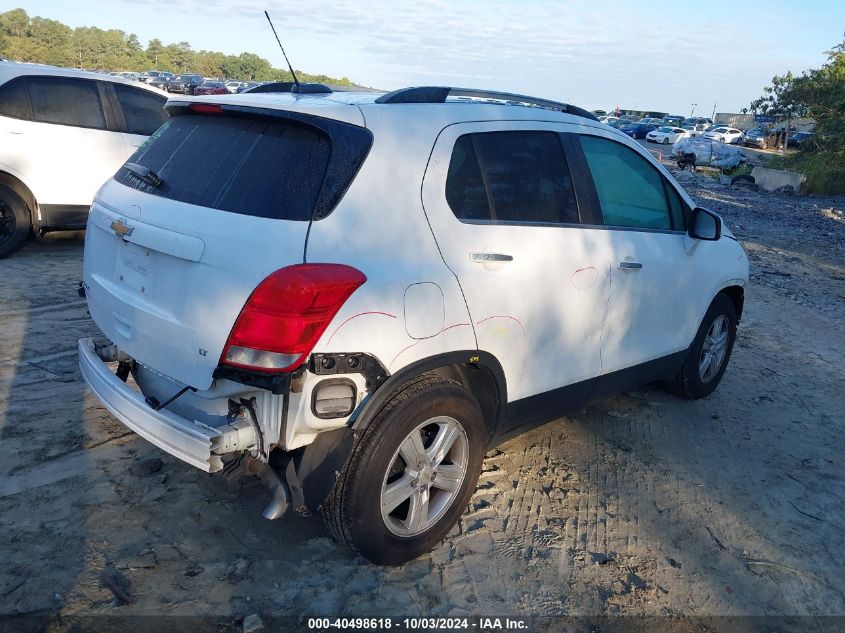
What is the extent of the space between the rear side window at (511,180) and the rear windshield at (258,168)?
518mm

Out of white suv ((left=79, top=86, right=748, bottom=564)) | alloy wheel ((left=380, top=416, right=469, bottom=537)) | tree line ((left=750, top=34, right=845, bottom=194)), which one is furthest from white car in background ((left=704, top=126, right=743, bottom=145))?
alloy wheel ((left=380, top=416, right=469, bottom=537))

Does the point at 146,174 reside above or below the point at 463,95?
below

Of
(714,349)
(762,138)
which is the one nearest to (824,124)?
(714,349)

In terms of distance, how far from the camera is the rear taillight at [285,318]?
2.51m

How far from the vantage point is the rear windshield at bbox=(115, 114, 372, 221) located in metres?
2.70

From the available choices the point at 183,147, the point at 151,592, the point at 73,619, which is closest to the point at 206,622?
the point at 151,592

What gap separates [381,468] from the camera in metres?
2.82

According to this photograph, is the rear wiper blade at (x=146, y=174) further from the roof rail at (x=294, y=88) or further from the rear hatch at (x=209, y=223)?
the roof rail at (x=294, y=88)

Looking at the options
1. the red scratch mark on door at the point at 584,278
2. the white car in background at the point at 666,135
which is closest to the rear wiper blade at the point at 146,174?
the red scratch mark on door at the point at 584,278

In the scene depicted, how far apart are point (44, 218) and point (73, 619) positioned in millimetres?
6102

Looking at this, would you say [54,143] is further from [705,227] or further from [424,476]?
[705,227]

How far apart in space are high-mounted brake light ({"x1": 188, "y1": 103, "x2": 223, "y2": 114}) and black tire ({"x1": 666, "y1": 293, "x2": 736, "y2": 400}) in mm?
3391

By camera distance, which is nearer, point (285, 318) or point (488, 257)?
point (285, 318)

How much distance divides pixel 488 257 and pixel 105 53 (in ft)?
311
